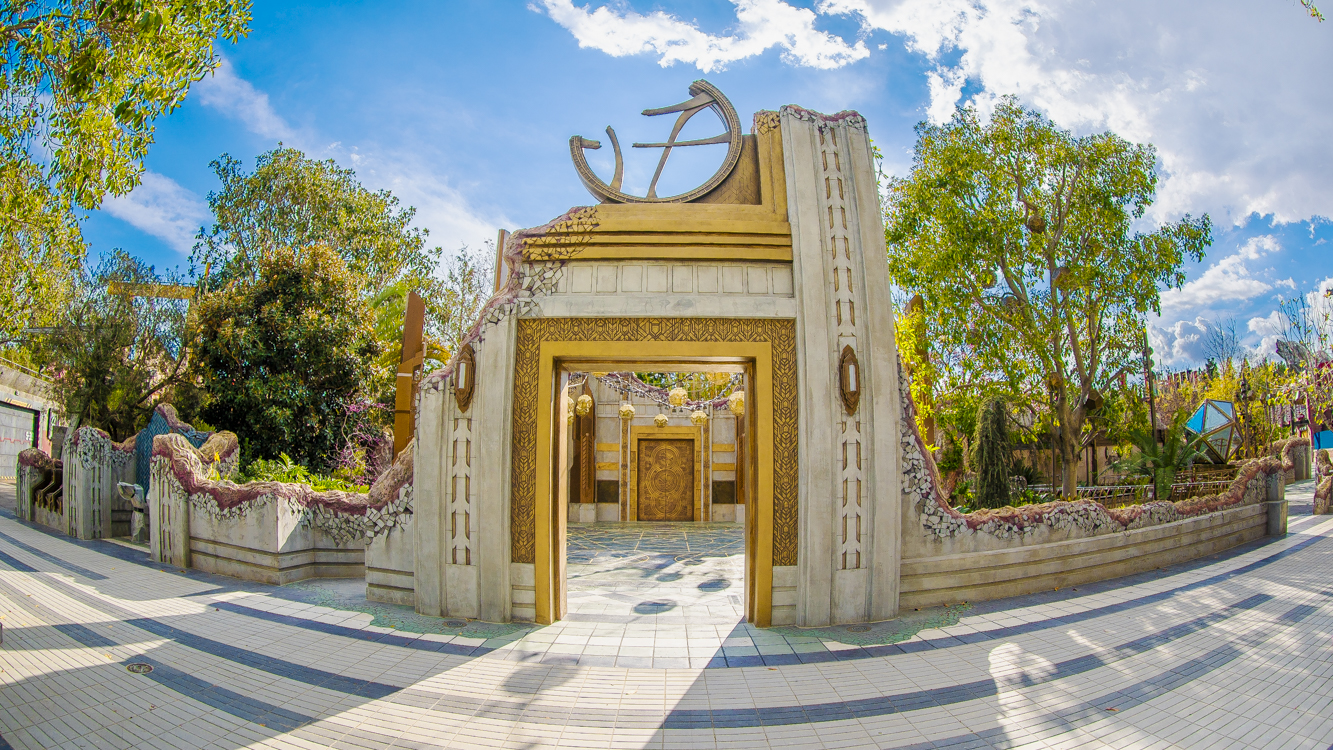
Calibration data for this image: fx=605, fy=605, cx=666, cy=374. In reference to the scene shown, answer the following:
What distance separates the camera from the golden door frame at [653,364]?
5.81 m

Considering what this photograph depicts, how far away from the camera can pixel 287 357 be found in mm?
12672

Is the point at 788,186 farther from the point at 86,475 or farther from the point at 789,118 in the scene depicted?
the point at 86,475

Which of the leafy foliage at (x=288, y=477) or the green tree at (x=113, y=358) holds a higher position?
the green tree at (x=113, y=358)

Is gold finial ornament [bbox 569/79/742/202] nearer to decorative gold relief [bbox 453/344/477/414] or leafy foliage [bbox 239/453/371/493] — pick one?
decorative gold relief [bbox 453/344/477/414]

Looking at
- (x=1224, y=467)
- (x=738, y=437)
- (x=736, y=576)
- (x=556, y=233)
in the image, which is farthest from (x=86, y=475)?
(x=1224, y=467)

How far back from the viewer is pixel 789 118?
6418mm

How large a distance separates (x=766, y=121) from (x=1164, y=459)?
10341 mm

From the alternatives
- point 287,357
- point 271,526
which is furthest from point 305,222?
point 271,526

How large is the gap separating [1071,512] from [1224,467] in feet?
32.3

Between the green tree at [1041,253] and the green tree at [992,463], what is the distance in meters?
1.52

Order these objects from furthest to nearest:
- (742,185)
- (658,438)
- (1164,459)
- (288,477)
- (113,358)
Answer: (658,438)
(113,358)
(1164,459)
(288,477)
(742,185)

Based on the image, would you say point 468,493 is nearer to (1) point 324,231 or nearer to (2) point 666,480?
(2) point 666,480

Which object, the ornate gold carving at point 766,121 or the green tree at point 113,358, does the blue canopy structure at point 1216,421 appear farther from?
the green tree at point 113,358

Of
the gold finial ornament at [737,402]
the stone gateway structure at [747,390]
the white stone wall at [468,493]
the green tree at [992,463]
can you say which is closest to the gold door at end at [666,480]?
the gold finial ornament at [737,402]
